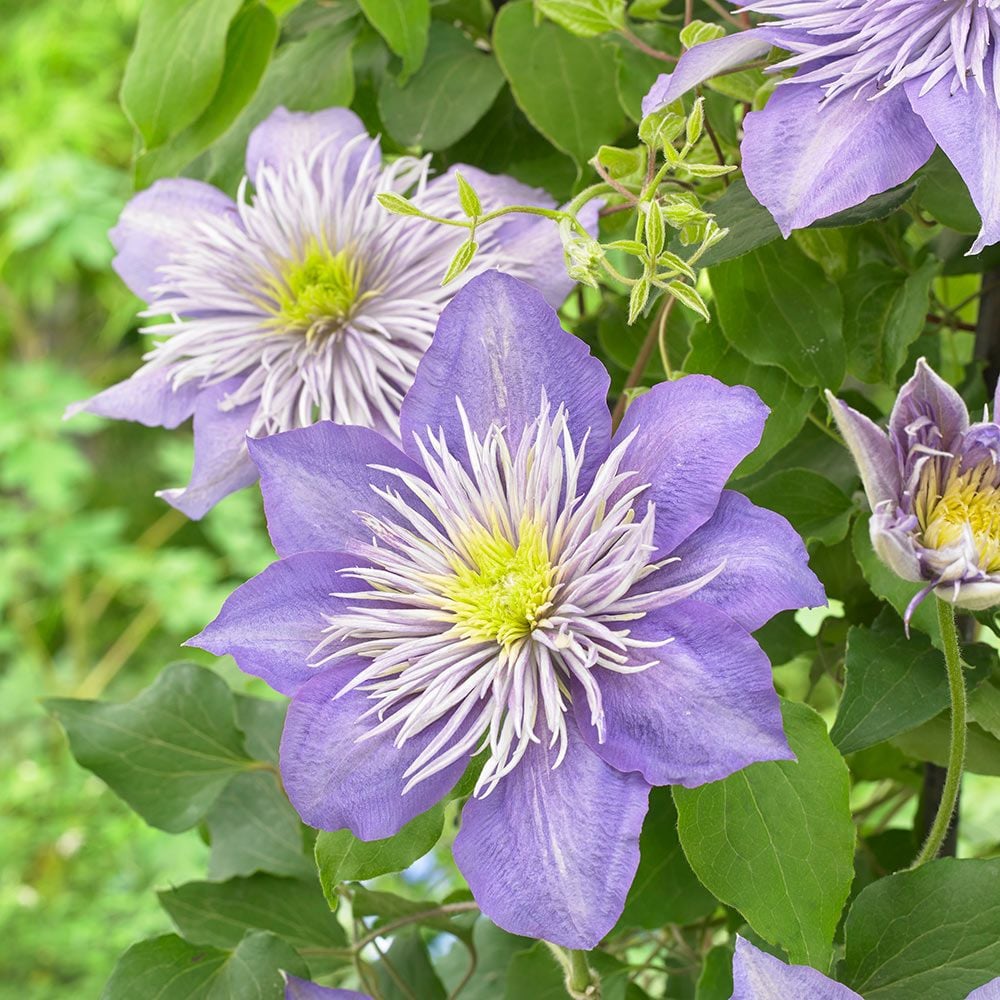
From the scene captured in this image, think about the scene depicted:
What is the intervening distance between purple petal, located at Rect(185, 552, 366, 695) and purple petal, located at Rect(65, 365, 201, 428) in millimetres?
149

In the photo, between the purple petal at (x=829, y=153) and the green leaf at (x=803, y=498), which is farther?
the green leaf at (x=803, y=498)

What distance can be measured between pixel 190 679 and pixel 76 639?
6.13ft

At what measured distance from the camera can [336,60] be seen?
607 millimetres

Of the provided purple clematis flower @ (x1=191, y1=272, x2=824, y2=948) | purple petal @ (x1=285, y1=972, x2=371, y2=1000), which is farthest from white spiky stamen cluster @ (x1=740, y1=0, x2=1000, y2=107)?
purple petal @ (x1=285, y1=972, x2=371, y2=1000)

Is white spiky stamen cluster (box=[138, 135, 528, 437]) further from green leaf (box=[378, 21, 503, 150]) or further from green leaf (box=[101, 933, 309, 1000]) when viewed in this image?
green leaf (box=[101, 933, 309, 1000])

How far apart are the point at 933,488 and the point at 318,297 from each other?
0.26 metres

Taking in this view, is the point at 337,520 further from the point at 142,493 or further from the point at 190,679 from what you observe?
the point at 142,493

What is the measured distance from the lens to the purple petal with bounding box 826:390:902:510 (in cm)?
35

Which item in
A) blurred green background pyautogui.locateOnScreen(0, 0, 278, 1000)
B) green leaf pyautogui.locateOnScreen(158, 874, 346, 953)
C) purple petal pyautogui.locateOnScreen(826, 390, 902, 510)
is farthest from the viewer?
blurred green background pyautogui.locateOnScreen(0, 0, 278, 1000)

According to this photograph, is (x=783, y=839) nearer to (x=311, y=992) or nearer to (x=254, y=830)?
(x=311, y=992)

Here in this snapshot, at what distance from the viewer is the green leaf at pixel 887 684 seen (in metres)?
0.45

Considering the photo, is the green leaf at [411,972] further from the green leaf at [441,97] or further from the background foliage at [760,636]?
the green leaf at [441,97]

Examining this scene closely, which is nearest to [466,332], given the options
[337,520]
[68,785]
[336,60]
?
[337,520]

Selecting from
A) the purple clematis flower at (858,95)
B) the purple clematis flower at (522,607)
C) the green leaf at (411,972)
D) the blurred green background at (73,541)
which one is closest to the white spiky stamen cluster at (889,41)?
the purple clematis flower at (858,95)
